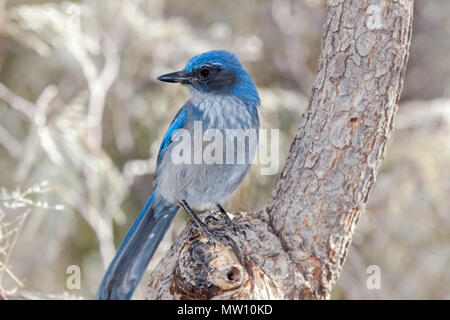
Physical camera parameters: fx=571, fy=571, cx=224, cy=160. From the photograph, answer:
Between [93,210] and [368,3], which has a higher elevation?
[368,3]

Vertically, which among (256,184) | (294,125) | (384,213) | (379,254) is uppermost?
(294,125)

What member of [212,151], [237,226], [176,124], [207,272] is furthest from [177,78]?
[207,272]

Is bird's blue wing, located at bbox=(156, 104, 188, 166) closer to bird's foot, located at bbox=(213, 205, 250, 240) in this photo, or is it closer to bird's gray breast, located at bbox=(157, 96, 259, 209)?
bird's gray breast, located at bbox=(157, 96, 259, 209)

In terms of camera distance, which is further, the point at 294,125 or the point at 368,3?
the point at 294,125

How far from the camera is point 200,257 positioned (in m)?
3.16

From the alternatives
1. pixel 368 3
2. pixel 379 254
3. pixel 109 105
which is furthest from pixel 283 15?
pixel 368 3

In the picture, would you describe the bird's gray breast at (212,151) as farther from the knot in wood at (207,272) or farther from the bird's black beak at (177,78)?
the knot in wood at (207,272)

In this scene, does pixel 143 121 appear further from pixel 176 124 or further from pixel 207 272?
pixel 207 272

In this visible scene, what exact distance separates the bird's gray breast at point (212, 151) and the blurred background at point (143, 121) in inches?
61.6

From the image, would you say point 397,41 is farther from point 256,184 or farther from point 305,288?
point 256,184

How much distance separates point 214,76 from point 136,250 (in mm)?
1433

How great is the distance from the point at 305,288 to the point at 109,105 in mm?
4367

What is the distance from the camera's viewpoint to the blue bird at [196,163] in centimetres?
400

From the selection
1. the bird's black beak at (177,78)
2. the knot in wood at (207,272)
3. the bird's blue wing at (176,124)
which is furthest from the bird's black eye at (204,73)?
the knot in wood at (207,272)
